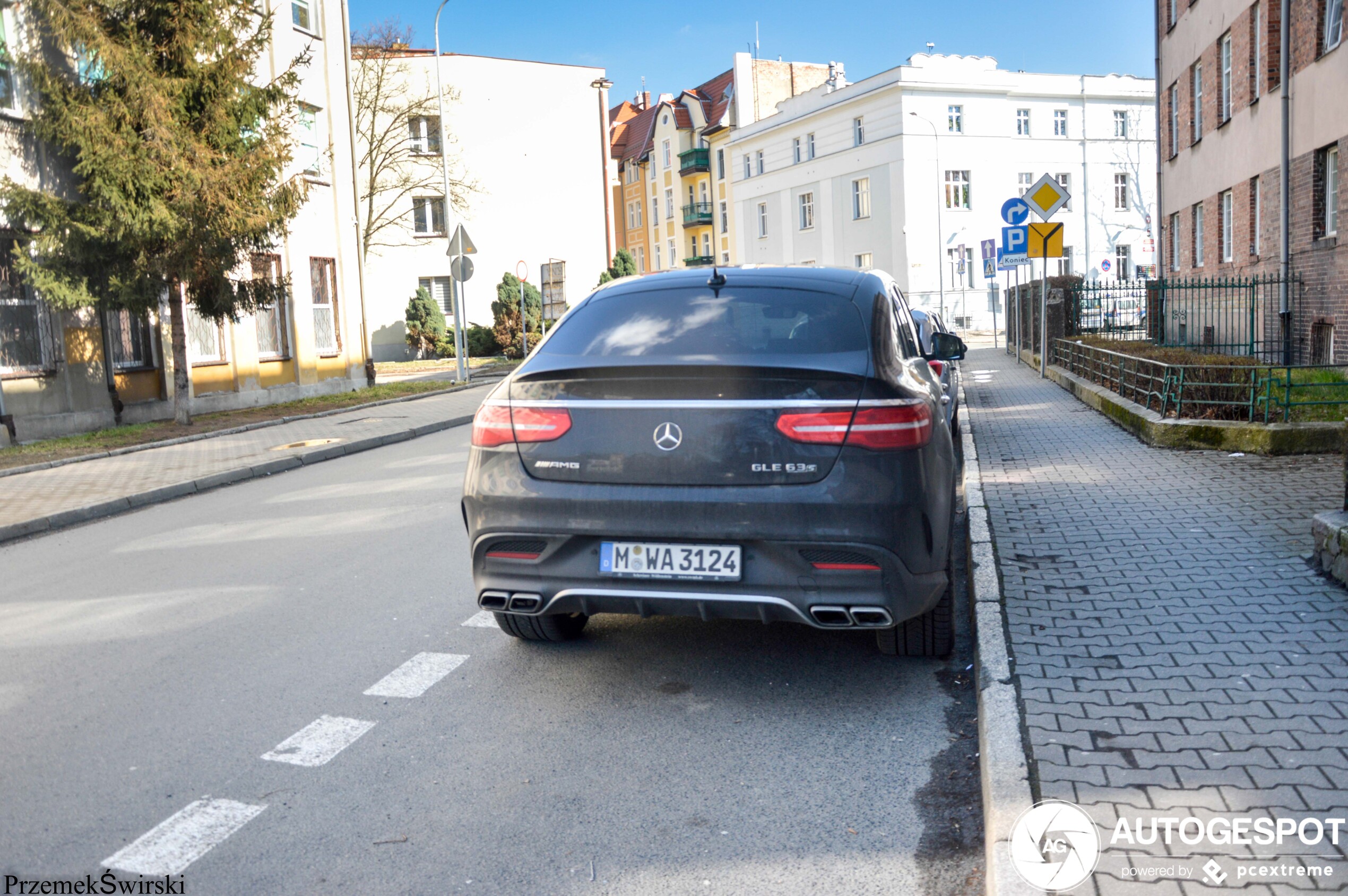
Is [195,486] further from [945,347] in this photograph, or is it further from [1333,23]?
[1333,23]

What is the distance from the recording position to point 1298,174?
18266 millimetres

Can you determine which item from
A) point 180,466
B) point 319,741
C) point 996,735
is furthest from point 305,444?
point 996,735

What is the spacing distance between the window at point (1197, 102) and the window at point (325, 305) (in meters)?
18.9

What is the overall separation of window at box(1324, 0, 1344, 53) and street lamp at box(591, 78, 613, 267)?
3496 centimetres

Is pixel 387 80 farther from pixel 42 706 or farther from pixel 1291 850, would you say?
pixel 1291 850

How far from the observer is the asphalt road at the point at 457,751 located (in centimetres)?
340

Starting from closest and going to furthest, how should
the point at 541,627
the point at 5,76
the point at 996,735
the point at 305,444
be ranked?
1. the point at 996,735
2. the point at 541,627
3. the point at 305,444
4. the point at 5,76

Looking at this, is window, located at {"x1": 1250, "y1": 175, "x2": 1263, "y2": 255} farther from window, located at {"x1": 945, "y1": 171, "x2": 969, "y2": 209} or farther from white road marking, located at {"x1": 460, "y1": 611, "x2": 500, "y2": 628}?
window, located at {"x1": 945, "y1": 171, "x2": 969, "y2": 209}

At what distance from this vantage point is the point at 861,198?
57.8 metres

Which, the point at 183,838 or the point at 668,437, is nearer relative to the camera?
the point at 183,838

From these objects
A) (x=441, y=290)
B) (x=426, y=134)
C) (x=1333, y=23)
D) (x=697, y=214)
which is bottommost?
(x=441, y=290)

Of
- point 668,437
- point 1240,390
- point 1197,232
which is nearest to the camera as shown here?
point 668,437

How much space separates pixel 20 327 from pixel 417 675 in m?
13.6

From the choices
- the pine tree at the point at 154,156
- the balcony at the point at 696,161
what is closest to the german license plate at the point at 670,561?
the pine tree at the point at 154,156
